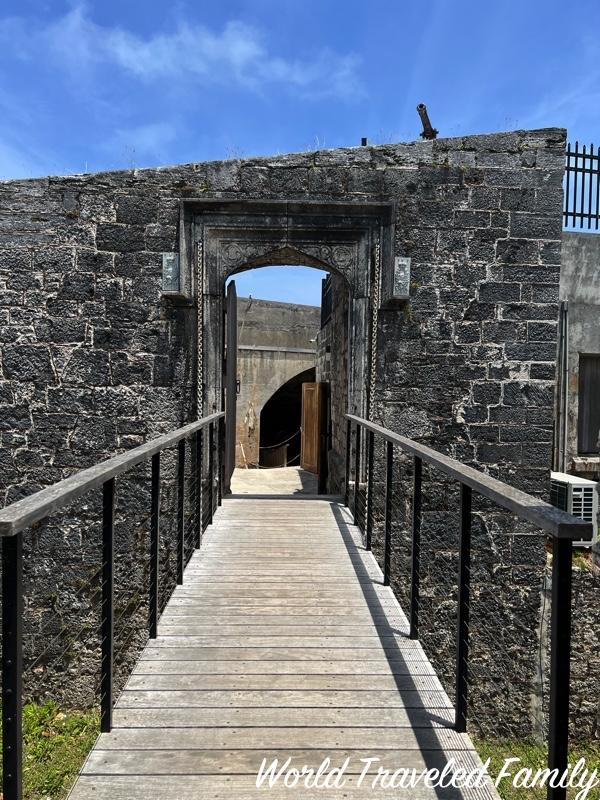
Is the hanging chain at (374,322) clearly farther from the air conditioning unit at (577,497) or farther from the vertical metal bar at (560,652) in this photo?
the vertical metal bar at (560,652)

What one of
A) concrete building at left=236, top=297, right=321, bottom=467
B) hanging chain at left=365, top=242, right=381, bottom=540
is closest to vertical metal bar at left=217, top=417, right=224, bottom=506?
hanging chain at left=365, top=242, right=381, bottom=540

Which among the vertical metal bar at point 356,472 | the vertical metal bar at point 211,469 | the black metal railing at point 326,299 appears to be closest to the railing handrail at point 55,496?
the vertical metal bar at point 211,469

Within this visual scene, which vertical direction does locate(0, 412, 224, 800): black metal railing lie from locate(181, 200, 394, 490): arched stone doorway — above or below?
below

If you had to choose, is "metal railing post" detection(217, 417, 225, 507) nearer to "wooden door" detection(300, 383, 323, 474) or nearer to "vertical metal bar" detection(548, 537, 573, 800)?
"wooden door" detection(300, 383, 323, 474)

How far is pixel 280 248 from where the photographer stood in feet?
19.0

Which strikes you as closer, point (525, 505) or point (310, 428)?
point (525, 505)

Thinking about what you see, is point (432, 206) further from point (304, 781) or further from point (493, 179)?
point (304, 781)

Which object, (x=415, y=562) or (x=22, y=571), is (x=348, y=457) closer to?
A: (x=415, y=562)

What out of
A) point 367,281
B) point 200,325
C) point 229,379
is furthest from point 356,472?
point 200,325

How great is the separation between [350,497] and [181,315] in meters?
2.29

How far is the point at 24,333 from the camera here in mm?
5613

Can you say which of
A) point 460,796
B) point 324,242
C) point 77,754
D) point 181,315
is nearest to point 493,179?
point 324,242

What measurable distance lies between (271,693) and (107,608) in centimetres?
77

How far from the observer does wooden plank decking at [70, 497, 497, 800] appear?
2.07 meters
